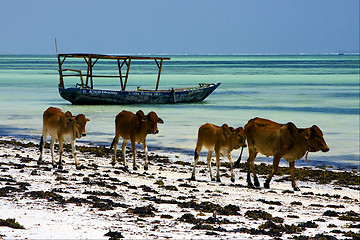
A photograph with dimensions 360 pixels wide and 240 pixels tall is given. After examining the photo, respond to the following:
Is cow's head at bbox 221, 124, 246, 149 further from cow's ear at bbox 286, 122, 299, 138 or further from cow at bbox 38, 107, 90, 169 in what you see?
cow at bbox 38, 107, 90, 169

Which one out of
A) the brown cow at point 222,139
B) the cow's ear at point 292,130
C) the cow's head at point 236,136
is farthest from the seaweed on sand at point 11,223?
the cow's ear at point 292,130

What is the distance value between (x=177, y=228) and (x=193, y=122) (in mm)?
25266

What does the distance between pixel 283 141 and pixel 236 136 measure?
4.04 feet

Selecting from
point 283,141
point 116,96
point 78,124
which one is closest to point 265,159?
point 283,141

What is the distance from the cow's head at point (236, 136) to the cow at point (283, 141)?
0.38 metres

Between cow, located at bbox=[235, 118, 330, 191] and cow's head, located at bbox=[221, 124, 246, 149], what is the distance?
377 mm

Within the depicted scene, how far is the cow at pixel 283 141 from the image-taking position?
14254 mm

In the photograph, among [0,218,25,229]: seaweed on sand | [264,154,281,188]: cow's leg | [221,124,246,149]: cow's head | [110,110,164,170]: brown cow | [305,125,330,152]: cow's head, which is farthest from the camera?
[110,110,164,170]: brown cow

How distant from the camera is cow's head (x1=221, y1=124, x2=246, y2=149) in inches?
584

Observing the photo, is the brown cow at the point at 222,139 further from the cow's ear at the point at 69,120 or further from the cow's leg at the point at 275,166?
the cow's ear at the point at 69,120

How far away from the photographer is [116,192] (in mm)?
12742

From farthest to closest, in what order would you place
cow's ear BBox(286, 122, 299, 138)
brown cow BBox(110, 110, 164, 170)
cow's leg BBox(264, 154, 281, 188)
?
brown cow BBox(110, 110, 164, 170) < cow's leg BBox(264, 154, 281, 188) < cow's ear BBox(286, 122, 299, 138)

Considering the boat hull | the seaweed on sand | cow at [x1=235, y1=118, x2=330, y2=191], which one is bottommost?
the seaweed on sand

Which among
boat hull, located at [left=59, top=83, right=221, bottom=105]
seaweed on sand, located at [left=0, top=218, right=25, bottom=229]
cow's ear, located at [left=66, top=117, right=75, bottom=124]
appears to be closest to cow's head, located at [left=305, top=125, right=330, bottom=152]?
cow's ear, located at [left=66, top=117, right=75, bottom=124]
